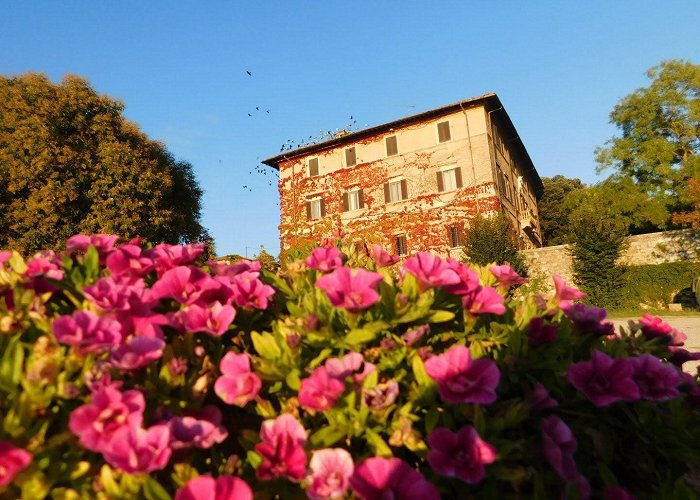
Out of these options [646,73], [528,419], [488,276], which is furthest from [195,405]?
[646,73]

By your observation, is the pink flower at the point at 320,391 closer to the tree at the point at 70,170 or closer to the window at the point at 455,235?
the tree at the point at 70,170

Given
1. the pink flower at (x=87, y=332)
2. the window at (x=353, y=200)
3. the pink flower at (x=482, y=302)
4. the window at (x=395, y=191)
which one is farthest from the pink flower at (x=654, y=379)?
the window at (x=353, y=200)

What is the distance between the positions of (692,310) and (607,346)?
21.6 meters

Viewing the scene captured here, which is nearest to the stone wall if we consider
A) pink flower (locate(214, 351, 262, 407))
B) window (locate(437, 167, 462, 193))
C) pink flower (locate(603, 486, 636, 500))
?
window (locate(437, 167, 462, 193))

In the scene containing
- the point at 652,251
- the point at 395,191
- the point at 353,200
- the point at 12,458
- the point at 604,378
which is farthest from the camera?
the point at 353,200

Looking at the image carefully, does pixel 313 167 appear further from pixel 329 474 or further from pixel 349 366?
pixel 329 474

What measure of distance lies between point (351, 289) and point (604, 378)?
0.74 meters

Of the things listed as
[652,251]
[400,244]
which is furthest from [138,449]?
[652,251]

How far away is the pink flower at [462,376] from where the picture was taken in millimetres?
1144

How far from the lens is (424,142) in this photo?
1001 inches

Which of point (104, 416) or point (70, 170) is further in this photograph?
point (70, 170)

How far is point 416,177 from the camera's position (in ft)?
83.3

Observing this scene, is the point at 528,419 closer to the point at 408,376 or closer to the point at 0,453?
the point at 408,376

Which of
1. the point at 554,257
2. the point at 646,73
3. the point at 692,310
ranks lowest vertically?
the point at 692,310
